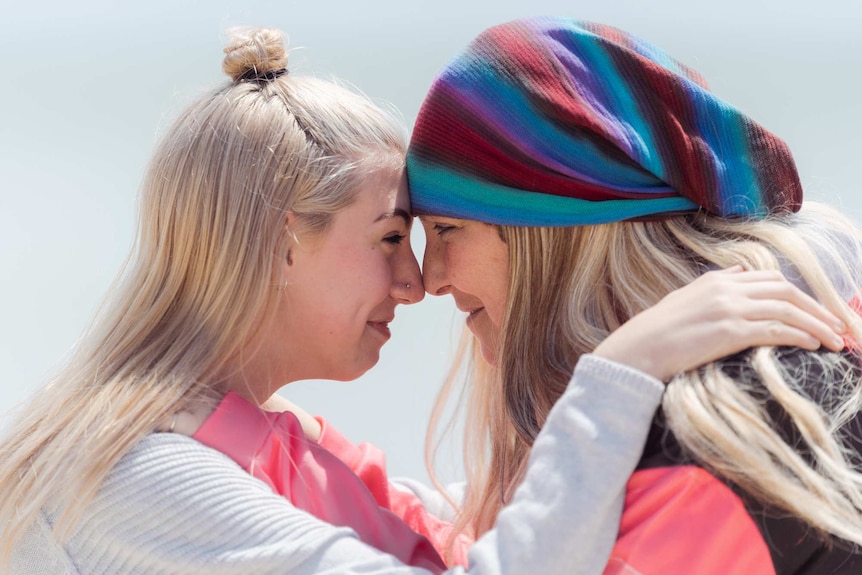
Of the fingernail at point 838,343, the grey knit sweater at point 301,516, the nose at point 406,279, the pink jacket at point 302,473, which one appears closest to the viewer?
the grey knit sweater at point 301,516

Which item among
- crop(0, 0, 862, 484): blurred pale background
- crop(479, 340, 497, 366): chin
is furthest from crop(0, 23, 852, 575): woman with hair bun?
crop(0, 0, 862, 484): blurred pale background

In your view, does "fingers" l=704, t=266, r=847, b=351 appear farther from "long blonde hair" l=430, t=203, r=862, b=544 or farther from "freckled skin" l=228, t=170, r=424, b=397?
"freckled skin" l=228, t=170, r=424, b=397

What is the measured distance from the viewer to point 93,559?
1.16 m

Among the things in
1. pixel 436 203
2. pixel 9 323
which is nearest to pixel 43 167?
pixel 9 323

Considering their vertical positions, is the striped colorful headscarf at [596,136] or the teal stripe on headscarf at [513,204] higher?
the striped colorful headscarf at [596,136]

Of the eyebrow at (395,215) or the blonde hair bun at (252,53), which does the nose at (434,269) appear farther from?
the blonde hair bun at (252,53)

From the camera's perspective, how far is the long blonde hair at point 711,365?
967 mm

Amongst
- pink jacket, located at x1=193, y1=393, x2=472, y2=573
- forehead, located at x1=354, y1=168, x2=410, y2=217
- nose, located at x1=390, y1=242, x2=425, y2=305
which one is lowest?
pink jacket, located at x1=193, y1=393, x2=472, y2=573

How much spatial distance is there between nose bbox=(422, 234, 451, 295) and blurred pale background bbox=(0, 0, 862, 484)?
971 mm

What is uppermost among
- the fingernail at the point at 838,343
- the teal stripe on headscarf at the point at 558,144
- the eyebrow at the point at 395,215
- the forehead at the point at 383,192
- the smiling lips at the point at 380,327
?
the teal stripe on headscarf at the point at 558,144

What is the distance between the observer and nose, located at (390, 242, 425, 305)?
1.46 m

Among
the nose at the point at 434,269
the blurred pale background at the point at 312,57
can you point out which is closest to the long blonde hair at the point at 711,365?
the nose at the point at 434,269

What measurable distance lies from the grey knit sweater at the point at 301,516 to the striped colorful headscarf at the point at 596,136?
0.33 m

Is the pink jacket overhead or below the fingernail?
below
